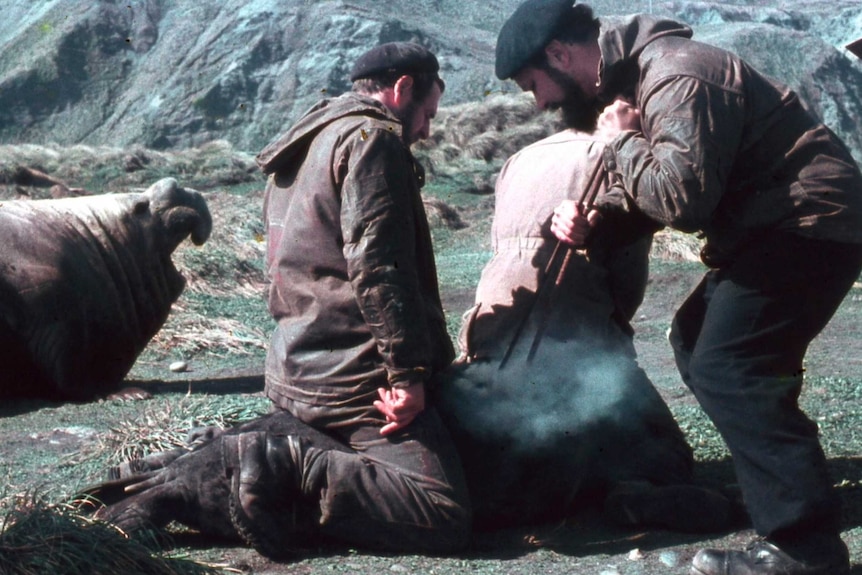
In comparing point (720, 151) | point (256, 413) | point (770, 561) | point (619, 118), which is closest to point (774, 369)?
point (770, 561)

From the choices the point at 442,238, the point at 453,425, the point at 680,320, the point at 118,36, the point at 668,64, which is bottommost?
the point at 442,238

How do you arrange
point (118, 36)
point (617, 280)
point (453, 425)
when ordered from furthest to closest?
point (118, 36)
point (617, 280)
point (453, 425)

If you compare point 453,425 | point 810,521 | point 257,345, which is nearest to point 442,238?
point 257,345

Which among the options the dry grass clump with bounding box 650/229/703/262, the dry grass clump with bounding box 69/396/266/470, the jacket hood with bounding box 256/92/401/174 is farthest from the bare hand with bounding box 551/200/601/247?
the dry grass clump with bounding box 650/229/703/262

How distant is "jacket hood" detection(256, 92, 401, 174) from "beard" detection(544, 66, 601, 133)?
1.75ft

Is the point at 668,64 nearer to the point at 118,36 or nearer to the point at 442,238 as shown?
the point at 442,238

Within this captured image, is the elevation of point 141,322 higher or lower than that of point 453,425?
lower

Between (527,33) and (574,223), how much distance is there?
0.59m

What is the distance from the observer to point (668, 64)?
3.46m

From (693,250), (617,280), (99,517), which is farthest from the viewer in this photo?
(693,250)

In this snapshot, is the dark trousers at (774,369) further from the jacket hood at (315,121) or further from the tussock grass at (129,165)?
the tussock grass at (129,165)

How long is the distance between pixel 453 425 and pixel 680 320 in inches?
32.7

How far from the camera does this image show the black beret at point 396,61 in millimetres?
4203

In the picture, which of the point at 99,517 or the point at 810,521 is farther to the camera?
the point at 99,517
